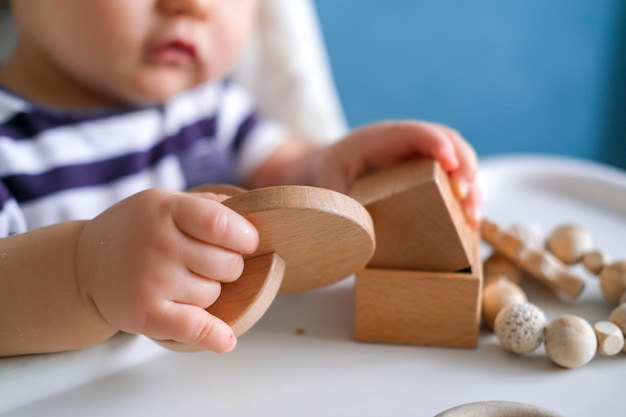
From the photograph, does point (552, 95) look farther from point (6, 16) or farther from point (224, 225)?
point (224, 225)

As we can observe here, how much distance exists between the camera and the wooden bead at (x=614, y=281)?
508mm

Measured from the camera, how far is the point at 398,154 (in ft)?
1.84

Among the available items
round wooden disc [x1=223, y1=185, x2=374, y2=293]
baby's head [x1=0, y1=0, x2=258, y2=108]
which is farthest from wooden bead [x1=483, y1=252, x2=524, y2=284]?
baby's head [x1=0, y1=0, x2=258, y2=108]

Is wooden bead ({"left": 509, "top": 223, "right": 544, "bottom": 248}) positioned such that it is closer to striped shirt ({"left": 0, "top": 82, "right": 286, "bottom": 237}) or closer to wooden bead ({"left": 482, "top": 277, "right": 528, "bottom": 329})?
wooden bead ({"left": 482, "top": 277, "right": 528, "bottom": 329})

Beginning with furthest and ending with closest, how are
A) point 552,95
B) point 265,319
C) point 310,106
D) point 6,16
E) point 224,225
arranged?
1. point 552,95
2. point 310,106
3. point 6,16
4. point 265,319
5. point 224,225

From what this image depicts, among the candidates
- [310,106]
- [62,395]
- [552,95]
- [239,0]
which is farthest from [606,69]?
[62,395]

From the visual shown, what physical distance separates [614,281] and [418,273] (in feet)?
0.52

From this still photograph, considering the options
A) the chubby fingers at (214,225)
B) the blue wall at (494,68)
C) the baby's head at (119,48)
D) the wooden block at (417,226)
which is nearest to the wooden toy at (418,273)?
the wooden block at (417,226)

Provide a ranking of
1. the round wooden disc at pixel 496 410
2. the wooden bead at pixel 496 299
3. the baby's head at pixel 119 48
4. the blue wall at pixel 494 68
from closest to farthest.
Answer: the round wooden disc at pixel 496 410 → the wooden bead at pixel 496 299 → the baby's head at pixel 119 48 → the blue wall at pixel 494 68

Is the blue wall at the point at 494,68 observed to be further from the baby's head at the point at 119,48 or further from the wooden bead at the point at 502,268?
the wooden bead at the point at 502,268

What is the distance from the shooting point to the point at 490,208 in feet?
2.23

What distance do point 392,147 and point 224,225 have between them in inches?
8.7

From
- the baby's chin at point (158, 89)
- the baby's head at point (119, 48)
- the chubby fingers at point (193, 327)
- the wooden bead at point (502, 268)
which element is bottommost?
the wooden bead at point (502, 268)

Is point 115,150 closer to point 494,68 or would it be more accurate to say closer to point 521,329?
point 521,329
